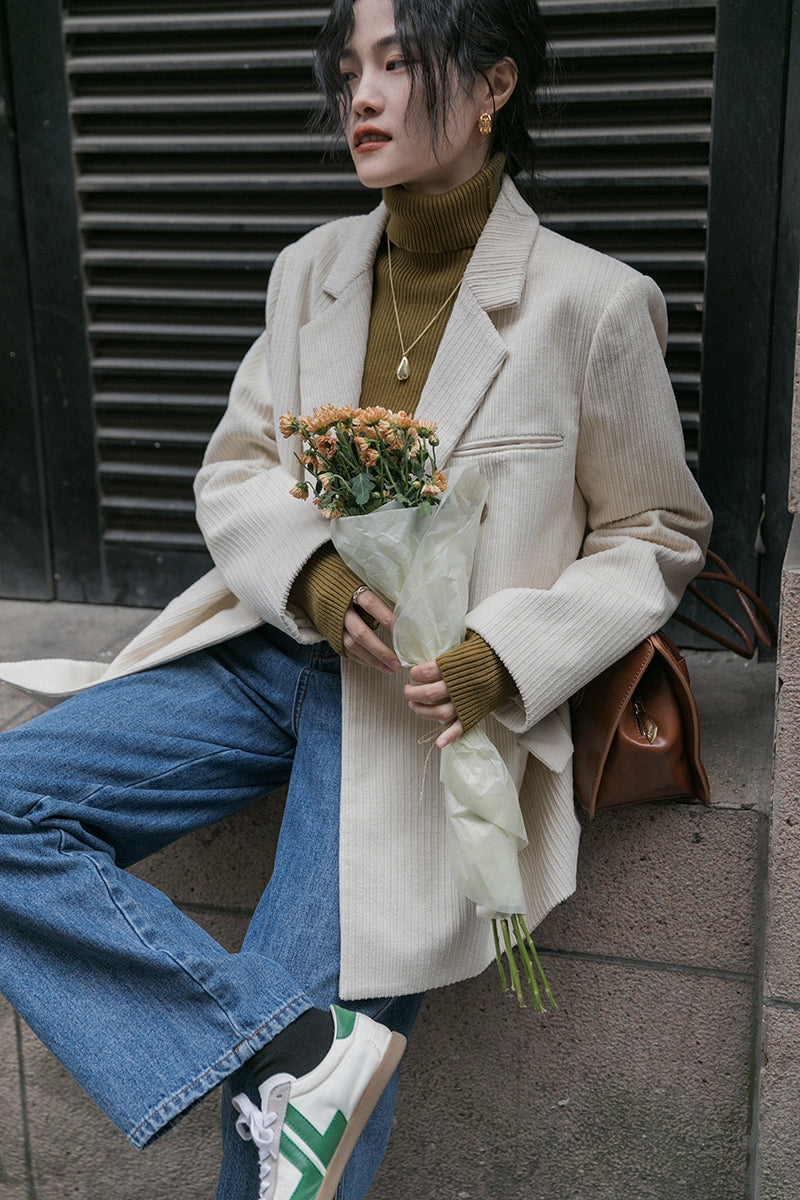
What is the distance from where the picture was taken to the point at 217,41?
108 inches

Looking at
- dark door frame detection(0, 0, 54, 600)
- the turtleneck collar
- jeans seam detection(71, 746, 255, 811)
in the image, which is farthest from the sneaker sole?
dark door frame detection(0, 0, 54, 600)

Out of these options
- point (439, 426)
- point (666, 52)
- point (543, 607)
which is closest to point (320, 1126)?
point (543, 607)

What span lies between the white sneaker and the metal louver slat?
1497mm

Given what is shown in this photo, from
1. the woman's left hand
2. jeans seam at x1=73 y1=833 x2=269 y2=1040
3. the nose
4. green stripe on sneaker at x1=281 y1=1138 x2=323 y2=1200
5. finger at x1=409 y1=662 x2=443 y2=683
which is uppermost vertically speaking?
the nose

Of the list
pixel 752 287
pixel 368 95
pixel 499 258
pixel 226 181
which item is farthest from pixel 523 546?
pixel 226 181

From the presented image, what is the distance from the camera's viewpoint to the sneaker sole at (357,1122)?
5.94ft

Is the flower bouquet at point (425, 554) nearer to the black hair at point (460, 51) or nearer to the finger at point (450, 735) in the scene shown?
the finger at point (450, 735)

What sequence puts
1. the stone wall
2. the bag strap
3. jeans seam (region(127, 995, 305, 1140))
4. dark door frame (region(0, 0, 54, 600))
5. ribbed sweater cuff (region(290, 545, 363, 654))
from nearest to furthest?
1. jeans seam (region(127, 995, 305, 1140))
2. the stone wall
3. ribbed sweater cuff (region(290, 545, 363, 654))
4. the bag strap
5. dark door frame (region(0, 0, 54, 600))

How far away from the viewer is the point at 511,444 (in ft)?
6.67

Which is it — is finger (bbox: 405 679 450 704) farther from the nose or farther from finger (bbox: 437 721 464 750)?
the nose

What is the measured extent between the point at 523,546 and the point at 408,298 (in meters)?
0.51

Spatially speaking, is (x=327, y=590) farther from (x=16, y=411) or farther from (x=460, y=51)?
(x=16, y=411)

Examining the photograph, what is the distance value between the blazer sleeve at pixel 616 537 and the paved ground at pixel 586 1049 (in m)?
0.39

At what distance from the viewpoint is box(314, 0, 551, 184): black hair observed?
195cm
